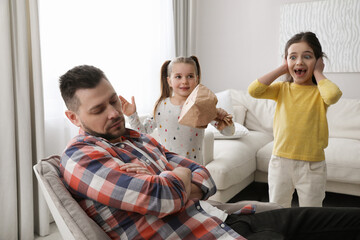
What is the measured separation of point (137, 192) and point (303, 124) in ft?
3.82

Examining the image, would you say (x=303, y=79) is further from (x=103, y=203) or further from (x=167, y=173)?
(x=103, y=203)

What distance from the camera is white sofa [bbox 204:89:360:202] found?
2502 millimetres

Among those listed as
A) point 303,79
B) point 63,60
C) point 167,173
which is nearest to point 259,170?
point 303,79

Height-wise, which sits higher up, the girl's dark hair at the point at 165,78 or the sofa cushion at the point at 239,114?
the girl's dark hair at the point at 165,78

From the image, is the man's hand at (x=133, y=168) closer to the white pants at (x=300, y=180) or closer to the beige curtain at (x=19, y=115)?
the white pants at (x=300, y=180)

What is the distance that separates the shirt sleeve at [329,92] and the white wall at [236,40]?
227cm

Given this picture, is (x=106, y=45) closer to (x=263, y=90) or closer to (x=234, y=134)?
(x=234, y=134)

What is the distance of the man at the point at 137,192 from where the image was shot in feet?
3.02

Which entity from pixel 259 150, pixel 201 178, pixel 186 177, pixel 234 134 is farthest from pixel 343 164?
pixel 186 177

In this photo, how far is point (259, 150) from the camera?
2959 millimetres

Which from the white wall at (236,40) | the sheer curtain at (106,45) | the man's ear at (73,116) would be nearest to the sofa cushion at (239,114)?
the white wall at (236,40)

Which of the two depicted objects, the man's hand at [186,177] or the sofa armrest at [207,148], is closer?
the man's hand at [186,177]

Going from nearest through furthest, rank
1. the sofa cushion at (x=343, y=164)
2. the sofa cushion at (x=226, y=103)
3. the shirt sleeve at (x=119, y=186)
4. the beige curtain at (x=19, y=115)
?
1. the shirt sleeve at (x=119, y=186)
2. the beige curtain at (x=19, y=115)
3. the sofa cushion at (x=343, y=164)
4. the sofa cushion at (x=226, y=103)

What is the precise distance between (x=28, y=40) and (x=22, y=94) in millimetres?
380
